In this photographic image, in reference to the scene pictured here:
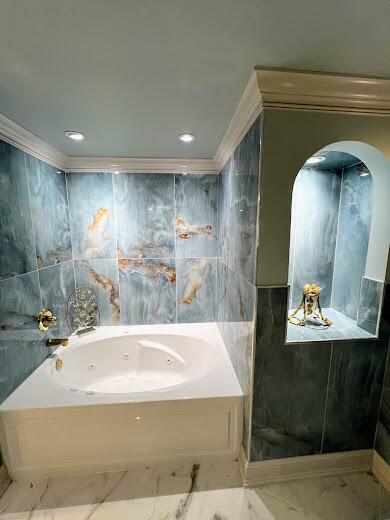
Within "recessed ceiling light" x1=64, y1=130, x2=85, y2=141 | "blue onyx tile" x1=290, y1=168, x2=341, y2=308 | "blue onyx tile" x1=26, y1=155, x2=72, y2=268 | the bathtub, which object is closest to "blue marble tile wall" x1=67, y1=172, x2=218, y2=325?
"blue onyx tile" x1=26, y1=155, x2=72, y2=268

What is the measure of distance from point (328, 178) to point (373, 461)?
5.98 ft

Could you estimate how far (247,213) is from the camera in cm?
123

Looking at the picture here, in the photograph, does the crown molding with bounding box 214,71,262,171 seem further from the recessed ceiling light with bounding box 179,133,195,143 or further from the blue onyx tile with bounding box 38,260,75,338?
the blue onyx tile with bounding box 38,260,75,338

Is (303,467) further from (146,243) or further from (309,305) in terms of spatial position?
(146,243)

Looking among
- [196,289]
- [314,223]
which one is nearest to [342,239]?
[314,223]

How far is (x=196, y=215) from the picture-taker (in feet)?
7.06

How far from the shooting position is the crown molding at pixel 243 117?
977 millimetres

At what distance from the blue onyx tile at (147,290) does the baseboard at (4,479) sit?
1191mm

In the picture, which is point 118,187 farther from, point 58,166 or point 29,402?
point 29,402

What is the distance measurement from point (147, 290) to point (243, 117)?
5.37 ft

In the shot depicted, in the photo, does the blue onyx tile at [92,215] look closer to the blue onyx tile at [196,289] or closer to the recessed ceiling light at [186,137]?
the blue onyx tile at [196,289]

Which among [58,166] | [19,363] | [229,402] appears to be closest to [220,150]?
[58,166]

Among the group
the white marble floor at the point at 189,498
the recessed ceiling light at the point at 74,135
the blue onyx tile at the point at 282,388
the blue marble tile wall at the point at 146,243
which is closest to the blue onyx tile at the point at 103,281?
the blue marble tile wall at the point at 146,243

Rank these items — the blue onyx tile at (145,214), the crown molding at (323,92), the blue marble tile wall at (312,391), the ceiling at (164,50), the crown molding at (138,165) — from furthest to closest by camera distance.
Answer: the blue onyx tile at (145,214)
the crown molding at (138,165)
the blue marble tile wall at (312,391)
the crown molding at (323,92)
the ceiling at (164,50)
